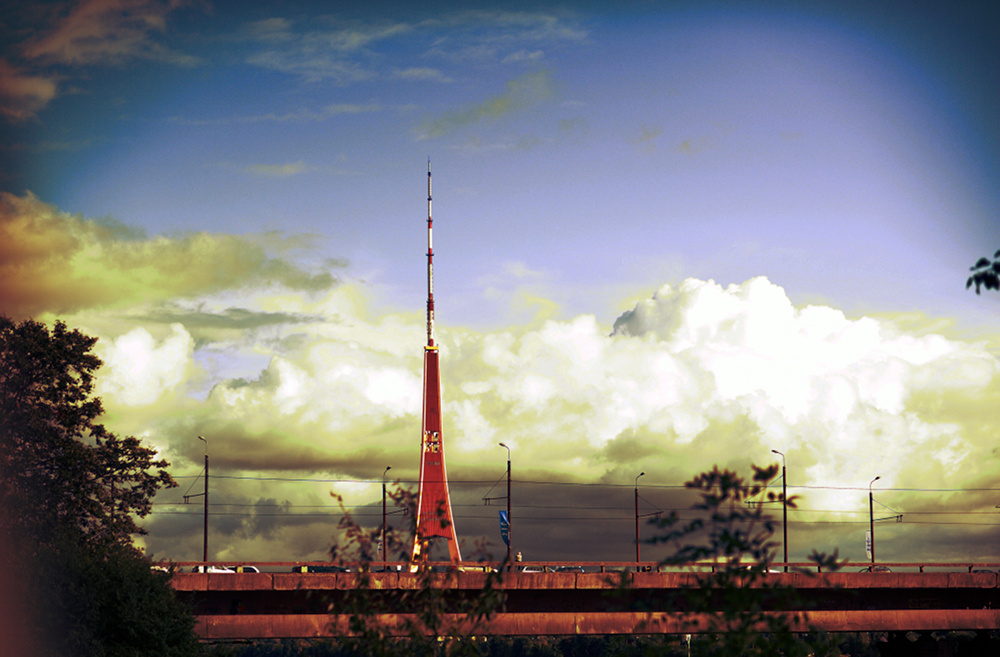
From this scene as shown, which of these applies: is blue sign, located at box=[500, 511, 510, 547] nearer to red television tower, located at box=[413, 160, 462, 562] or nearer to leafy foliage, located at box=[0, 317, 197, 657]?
red television tower, located at box=[413, 160, 462, 562]

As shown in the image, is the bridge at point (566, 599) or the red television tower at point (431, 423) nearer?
the bridge at point (566, 599)

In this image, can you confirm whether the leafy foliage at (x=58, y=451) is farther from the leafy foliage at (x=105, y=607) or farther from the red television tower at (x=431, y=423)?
the red television tower at (x=431, y=423)

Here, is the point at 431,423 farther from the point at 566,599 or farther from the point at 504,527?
the point at 566,599

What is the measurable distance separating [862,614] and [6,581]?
33.3 metres

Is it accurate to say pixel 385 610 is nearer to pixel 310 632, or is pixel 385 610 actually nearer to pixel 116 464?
pixel 310 632

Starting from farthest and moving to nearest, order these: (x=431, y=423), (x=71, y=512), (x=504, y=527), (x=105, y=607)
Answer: (x=431, y=423), (x=504, y=527), (x=71, y=512), (x=105, y=607)

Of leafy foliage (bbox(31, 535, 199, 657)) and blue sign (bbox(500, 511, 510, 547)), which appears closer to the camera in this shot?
leafy foliage (bbox(31, 535, 199, 657))

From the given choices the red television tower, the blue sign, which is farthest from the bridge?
the red television tower

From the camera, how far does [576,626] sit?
43406mm

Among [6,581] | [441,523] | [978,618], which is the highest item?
[441,523]

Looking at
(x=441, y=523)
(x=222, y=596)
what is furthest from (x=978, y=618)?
(x=441, y=523)

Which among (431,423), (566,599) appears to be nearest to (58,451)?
(566,599)

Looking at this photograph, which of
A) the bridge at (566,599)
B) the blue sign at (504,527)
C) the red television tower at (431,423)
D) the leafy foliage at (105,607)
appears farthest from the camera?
the red television tower at (431,423)

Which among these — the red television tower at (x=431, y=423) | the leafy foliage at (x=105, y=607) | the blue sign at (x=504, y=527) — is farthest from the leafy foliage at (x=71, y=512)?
the red television tower at (x=431, y=423)
